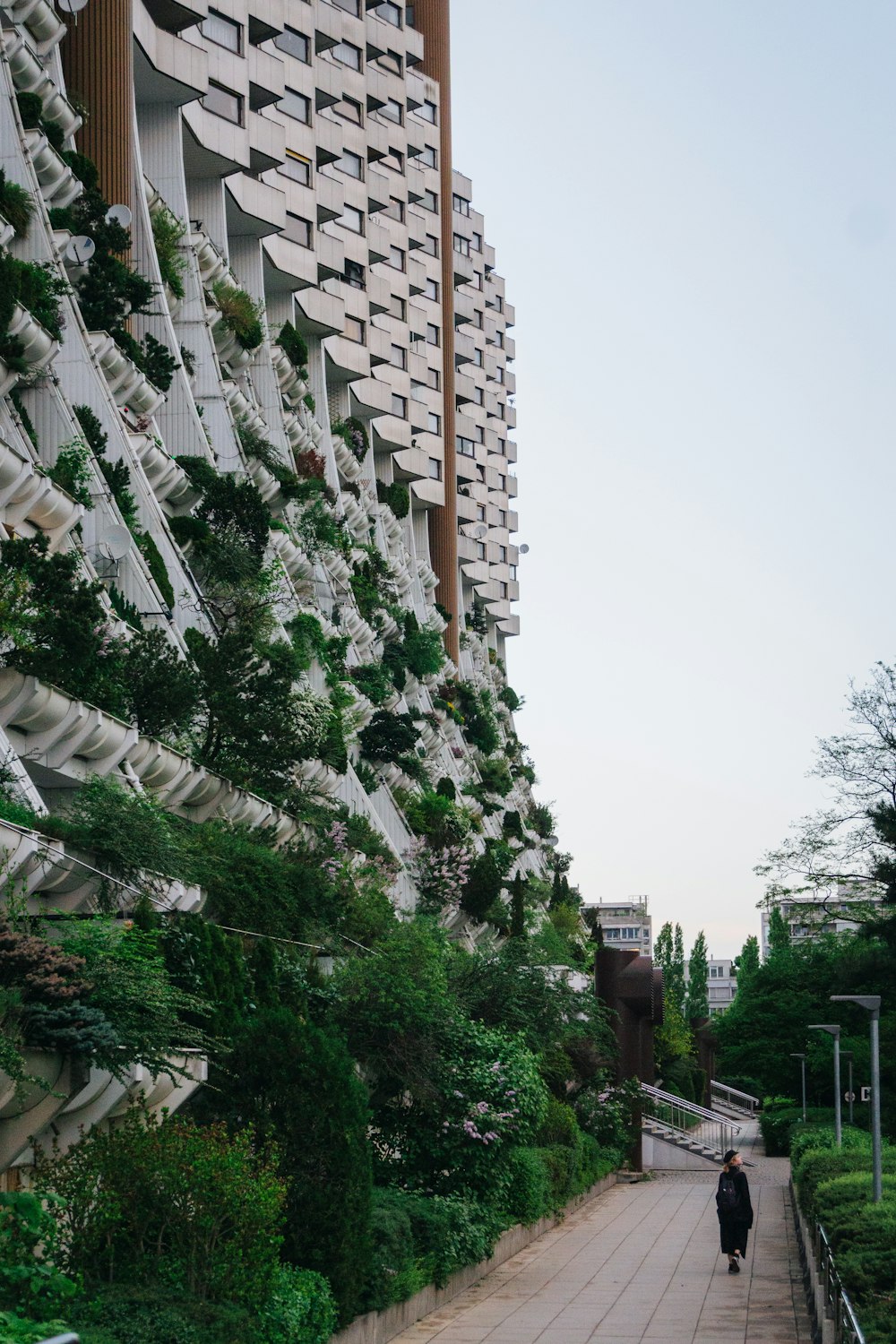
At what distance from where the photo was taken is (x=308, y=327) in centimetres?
5597

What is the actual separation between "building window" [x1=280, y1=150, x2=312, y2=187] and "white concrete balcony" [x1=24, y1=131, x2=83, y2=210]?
18.1 meters

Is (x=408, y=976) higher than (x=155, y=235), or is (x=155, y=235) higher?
(x=155, y=235)

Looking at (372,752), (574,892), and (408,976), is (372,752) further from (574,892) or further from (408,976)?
(574,892)

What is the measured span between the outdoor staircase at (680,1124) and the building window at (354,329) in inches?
1145

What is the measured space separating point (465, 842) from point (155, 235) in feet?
70.3

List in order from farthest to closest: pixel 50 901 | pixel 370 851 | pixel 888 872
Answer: pixel 888 872 < pixel 370 851 < pixel 50 901

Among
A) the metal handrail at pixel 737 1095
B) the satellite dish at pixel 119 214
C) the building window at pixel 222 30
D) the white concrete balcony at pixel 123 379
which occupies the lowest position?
the metal handrail at pixel 737 1095

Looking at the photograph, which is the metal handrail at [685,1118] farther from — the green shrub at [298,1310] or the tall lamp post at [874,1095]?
the green shrub at [298,1310]

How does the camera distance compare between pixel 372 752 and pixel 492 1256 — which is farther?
pixel 372 752

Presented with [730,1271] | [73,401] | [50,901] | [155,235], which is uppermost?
[155,235]

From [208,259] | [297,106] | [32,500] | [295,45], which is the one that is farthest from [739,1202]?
[295,45]

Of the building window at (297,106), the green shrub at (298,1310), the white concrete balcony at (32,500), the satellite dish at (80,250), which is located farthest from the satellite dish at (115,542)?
the building window at (297,106)

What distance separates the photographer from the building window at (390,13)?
6838 cm

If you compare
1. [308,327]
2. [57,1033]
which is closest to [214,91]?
[308,327]
